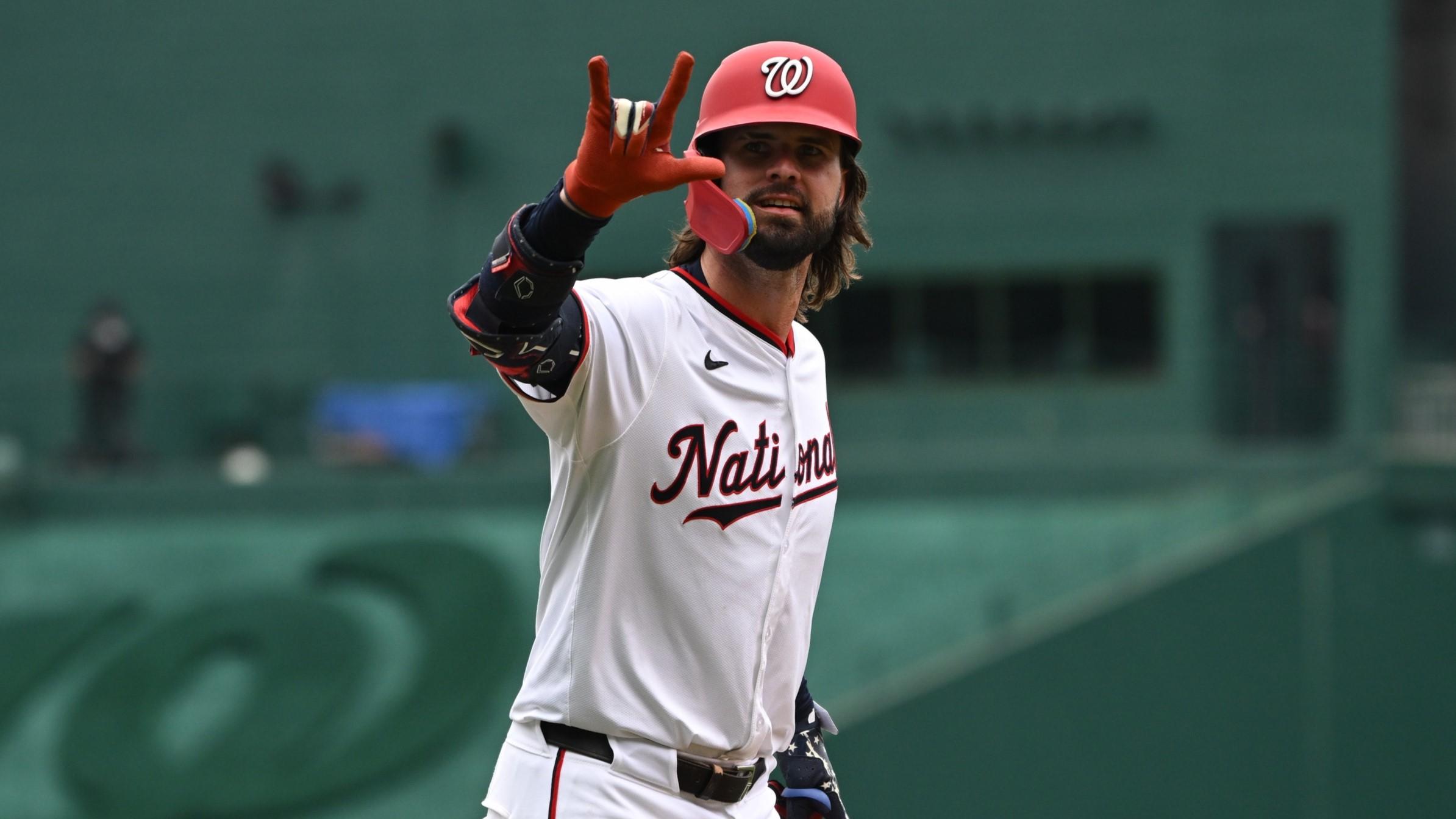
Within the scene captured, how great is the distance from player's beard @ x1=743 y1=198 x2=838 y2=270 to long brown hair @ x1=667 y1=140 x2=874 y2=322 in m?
0.26

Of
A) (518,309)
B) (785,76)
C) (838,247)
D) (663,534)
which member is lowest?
(663,534)

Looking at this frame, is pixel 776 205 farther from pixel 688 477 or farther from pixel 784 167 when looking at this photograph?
pixel 688 477

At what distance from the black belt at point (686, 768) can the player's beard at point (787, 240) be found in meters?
1.04

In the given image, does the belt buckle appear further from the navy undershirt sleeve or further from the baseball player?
the navy undershirt sleeve

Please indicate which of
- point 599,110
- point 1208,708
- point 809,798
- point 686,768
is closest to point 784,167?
point 599,110

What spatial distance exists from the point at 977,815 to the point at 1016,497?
2857 millimetres

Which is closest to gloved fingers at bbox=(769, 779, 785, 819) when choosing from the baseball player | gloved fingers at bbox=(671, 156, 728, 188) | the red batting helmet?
the baseball player

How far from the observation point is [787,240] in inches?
140

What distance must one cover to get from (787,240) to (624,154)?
716mm

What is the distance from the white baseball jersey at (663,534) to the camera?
3.35m

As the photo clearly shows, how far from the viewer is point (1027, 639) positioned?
12148 millimetres

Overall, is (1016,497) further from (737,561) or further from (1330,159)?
(737,561)

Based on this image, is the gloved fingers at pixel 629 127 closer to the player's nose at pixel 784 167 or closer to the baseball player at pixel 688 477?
the baseball player at pixel 688 477

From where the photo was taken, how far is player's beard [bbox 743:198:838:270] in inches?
139
